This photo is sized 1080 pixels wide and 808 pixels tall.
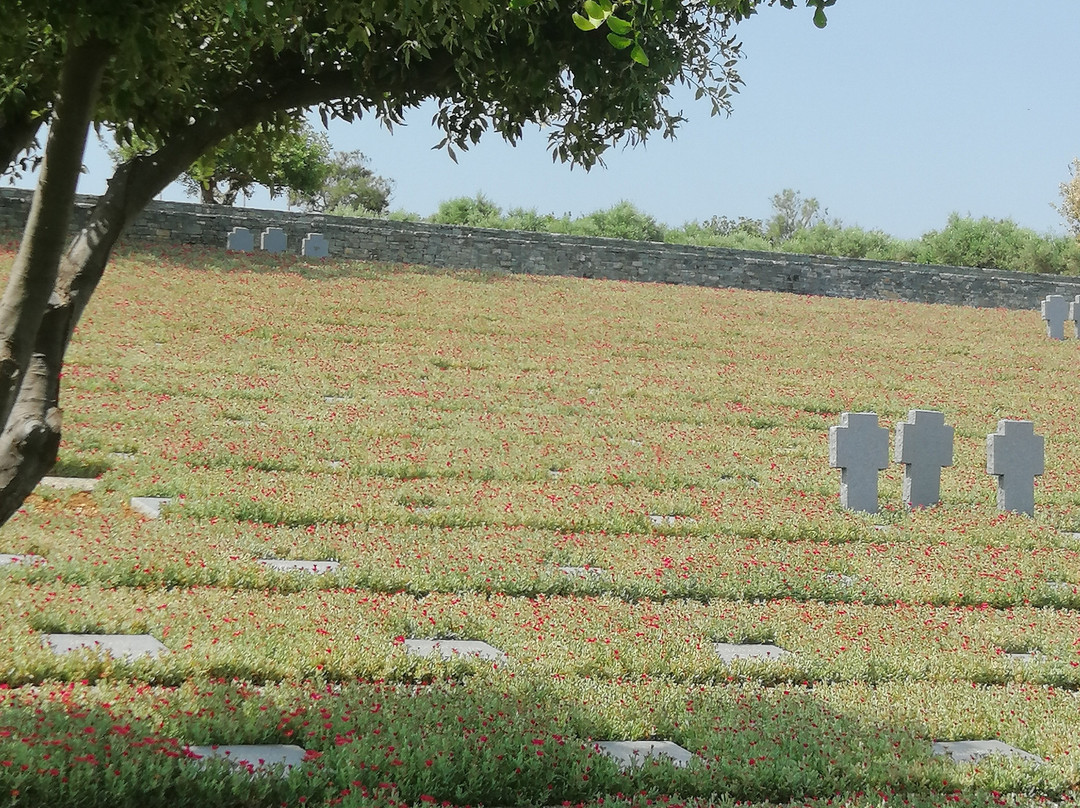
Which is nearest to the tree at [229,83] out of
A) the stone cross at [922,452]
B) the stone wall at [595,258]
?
the stone cross at [922,452]

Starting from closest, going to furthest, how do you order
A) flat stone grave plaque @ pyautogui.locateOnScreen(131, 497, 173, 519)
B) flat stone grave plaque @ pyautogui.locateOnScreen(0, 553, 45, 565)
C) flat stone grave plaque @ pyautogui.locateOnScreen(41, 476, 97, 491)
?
flat stone grave plaque @ pyautogui.locateOnScreen(0, 553, 45, 565)
flat stone grave plaque @ pyautogui.locateOnScreen(131, 497, 173, 519)
flat stone grave plaque @ pyautogui.locateOnScreen(41, 476, 97, 491)

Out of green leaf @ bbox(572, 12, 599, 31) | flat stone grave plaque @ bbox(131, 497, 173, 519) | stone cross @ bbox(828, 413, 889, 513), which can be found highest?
green leaf @ bbox(572, 12, 599, 31)

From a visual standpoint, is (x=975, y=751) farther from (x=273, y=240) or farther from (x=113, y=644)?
(x=273, y=240)

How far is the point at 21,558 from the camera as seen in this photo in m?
7.98

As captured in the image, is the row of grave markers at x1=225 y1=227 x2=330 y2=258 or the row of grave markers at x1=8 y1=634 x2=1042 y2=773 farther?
the row of grave markers at x1=225 y1=227 x2=330 y2=258

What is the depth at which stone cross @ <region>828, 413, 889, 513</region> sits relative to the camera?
1185 cm

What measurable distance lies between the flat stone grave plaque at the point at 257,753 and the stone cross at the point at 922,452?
8622mm

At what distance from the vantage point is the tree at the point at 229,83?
4234mm


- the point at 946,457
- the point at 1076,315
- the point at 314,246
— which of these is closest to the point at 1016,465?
the point at 946,457

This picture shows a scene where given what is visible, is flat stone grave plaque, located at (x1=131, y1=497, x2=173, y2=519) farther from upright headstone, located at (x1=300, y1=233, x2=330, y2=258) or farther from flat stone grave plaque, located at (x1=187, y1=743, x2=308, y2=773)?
upright headstone, located at (x1=300, y1=233, x2=330, y2=258)

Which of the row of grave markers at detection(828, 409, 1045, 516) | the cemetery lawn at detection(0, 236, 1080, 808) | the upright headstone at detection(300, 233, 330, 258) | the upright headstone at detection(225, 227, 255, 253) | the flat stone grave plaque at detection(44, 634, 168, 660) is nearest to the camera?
the cemetery lawn at detection(0, 236, 1080, 808)

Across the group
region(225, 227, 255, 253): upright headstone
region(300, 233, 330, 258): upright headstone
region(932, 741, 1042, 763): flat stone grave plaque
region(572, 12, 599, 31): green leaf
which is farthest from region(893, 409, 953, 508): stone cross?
region(225, 227, 255, 253): upright headstone

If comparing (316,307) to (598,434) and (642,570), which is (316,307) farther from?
(642,570)

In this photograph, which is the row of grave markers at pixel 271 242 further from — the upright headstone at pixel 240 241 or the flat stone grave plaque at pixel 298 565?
the flat stone grave plaque at pixel 298 565
